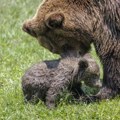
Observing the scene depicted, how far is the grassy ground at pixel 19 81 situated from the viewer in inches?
266

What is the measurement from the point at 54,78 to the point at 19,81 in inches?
48.4

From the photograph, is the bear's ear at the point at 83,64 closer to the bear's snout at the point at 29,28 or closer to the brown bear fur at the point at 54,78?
the brown bear fur at the point at 54,78

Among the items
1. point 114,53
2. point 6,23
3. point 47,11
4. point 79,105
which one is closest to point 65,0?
point 47,11

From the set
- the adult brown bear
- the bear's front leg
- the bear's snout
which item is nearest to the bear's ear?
the bear's front leg

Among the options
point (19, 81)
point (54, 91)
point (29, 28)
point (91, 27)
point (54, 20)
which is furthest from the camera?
point (19, 81)

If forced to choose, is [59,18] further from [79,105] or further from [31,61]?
[31,61]

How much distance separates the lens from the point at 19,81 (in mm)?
8148

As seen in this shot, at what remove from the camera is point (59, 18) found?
7316mm

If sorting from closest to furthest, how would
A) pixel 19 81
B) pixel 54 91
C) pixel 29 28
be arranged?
pixel 54 91 < pixel 29 28 < pixel 19 81

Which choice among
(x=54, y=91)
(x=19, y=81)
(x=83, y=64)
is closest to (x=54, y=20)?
(x=83, y=64)

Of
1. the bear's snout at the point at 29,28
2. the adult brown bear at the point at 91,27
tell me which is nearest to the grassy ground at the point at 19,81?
the adult brown bear at the point at 91,27

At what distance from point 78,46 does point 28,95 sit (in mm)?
948

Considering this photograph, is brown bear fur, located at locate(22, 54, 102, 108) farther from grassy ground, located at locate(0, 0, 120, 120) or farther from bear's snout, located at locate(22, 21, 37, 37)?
bear's snout, located at locate(22, 21, 37, 37)

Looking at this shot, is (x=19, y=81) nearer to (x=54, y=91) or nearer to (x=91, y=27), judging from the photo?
(x=54, y=91)
